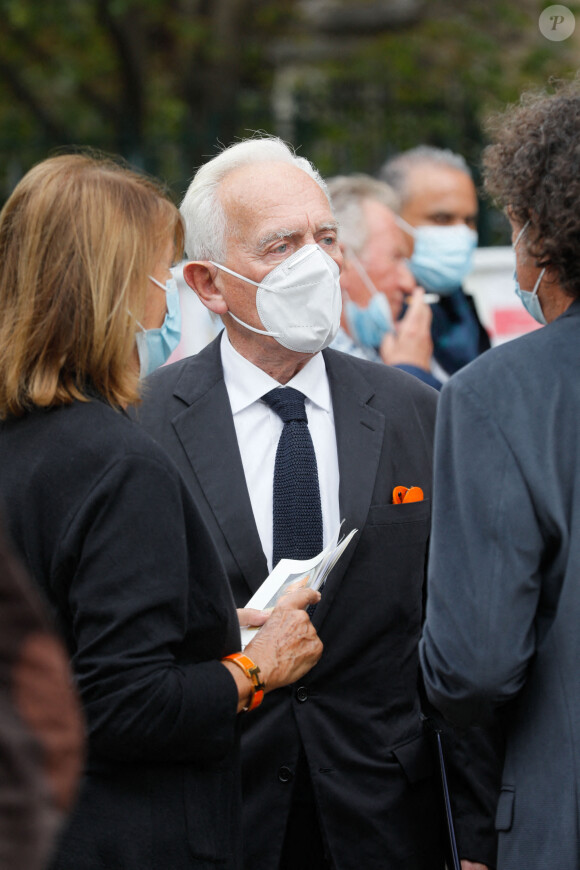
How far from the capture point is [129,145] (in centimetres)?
713

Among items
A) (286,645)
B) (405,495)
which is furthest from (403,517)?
(286,645)

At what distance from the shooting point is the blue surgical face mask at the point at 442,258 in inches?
201

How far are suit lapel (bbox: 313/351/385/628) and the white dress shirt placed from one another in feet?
0.14

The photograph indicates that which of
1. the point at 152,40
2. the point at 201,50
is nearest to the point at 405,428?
the point at 201,50

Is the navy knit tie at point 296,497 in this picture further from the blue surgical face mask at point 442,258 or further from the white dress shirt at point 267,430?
the blue surgical face mask at point 442,258

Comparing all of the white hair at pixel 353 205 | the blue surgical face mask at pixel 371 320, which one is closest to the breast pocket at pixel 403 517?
the blue surgical face mask at pixel 371 320

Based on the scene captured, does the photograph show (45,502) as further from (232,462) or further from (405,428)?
(405,428)

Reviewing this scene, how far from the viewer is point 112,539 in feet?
5.51

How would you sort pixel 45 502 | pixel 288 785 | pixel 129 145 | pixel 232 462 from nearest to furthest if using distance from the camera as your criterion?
1. pixel 45 502
2. pixel 288 785
3. pixel 232 462
4. pixel 129 145

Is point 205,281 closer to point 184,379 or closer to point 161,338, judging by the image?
point 184,379

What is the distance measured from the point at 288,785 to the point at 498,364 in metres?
1.11

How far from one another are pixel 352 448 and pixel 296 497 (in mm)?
191

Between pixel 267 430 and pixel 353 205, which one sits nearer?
pixel 267 430

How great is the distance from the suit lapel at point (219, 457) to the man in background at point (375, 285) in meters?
1.74
